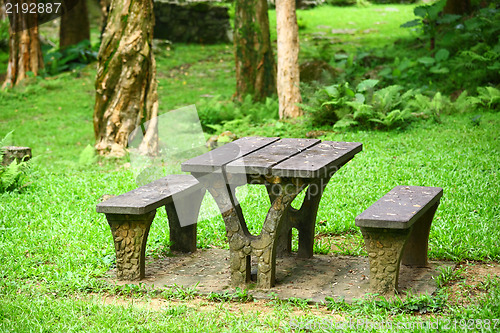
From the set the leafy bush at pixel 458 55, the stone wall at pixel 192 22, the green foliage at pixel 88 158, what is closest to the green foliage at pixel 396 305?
the green foliage at pixel 88 158

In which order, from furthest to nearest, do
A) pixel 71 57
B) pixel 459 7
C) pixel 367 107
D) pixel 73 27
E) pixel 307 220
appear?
pixel 73 27, pixel 71 57, pixel 459 7, pixel 367 107, pixel 307 220

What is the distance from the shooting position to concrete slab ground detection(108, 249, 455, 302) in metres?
4.39

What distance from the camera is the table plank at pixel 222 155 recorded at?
4273 mm

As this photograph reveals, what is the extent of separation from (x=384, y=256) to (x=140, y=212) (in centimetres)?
186

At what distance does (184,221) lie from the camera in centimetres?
545

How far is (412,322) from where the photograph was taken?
3.71m

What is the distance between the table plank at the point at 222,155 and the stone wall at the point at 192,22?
14.9m

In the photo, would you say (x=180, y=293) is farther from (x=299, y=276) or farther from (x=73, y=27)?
(x=73, y=27)

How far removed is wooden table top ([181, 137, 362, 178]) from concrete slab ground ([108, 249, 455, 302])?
2.87 feet

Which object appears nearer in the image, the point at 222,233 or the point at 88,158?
the point at 222,233

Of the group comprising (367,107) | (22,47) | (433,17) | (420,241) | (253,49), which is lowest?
(420,241)

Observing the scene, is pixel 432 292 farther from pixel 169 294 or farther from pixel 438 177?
pixel 438 177

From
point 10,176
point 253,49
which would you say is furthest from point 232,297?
point 253,49

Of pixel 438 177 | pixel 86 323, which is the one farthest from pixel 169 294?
pixel 438 177
